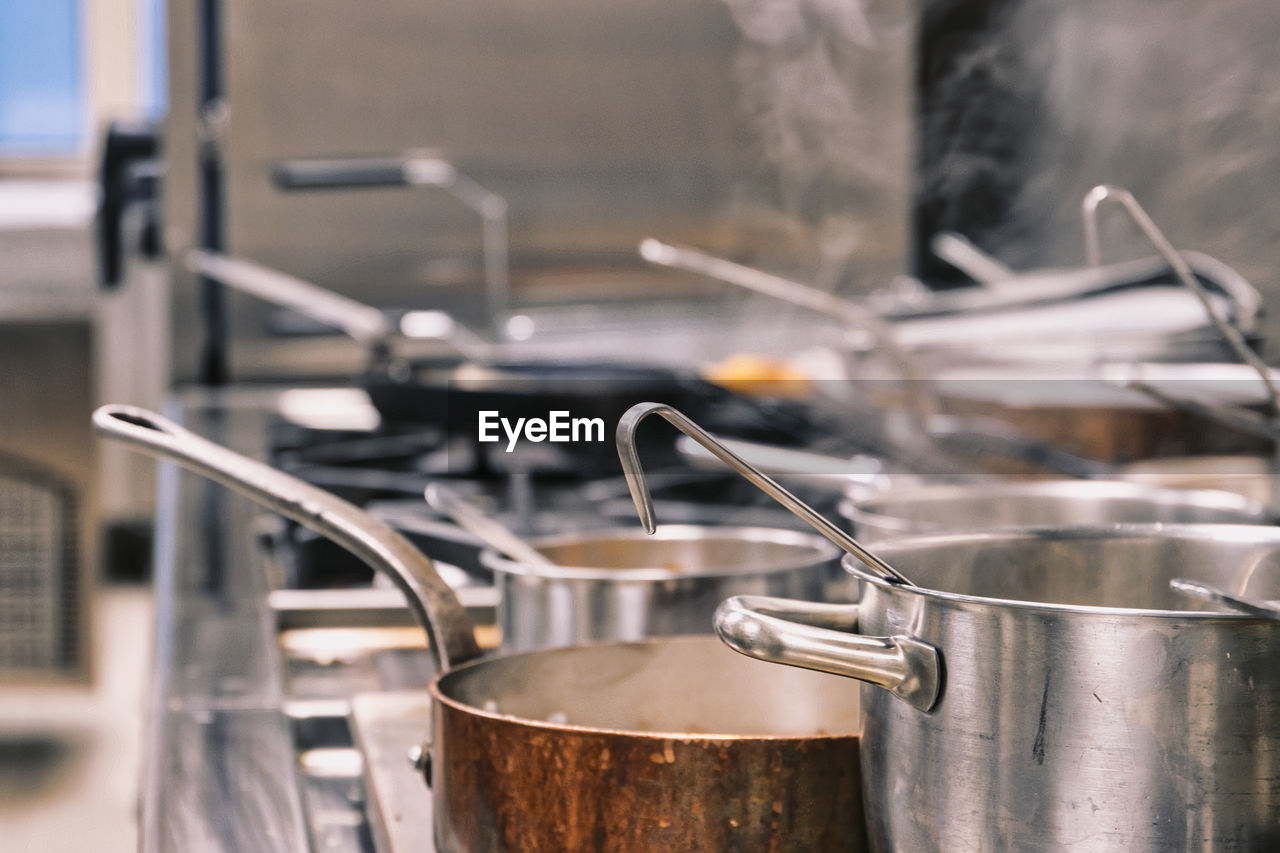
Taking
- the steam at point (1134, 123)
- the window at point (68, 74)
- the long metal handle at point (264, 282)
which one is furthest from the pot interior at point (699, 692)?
the window at point (68, 74)

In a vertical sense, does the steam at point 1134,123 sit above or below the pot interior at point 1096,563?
above

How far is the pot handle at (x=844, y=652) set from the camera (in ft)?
0.95

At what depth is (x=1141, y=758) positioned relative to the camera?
0.27 metres

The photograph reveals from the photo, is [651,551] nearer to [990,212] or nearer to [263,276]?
[990,212]

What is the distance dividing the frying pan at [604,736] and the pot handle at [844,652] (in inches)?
1.6

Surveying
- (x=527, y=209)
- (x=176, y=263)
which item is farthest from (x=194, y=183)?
(x=527, y=209)

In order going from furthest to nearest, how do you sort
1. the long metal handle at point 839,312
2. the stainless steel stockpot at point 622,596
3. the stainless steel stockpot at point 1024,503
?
the long metal handle at point 839,312
the stainless steel stockpot at point 1024,503
the stainless steel stockpot at point 622,596

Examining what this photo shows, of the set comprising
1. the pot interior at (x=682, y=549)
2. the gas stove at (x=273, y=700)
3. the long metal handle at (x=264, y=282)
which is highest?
the long metal handle at (x=264, y=282)

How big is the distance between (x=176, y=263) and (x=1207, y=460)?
1.50 metres

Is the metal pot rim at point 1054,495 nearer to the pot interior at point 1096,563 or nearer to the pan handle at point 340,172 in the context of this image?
the pot interior at point 1096,563

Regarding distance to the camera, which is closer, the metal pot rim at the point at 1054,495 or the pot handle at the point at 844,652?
the pot handle at the point at 844,652

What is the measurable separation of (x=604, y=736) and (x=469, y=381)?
2.78 feet

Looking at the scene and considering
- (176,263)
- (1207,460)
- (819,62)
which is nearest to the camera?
(1207,460)

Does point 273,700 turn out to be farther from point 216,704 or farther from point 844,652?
point 844,652
